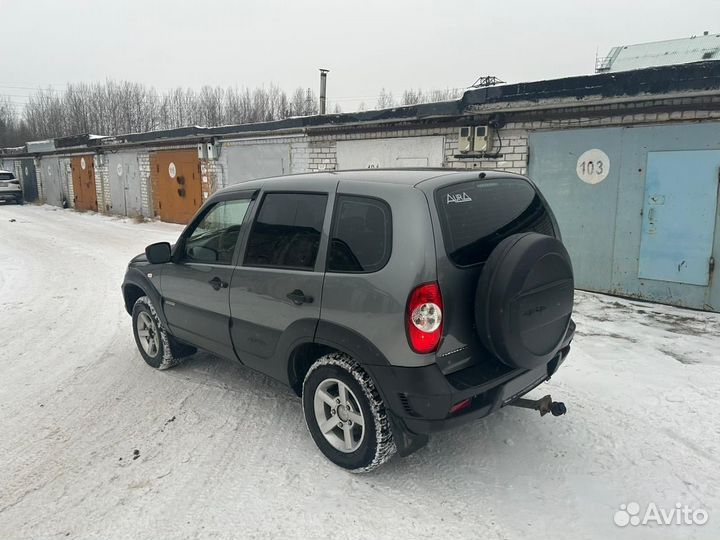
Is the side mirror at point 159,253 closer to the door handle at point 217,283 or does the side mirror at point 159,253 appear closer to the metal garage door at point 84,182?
the door handle at point 217,283

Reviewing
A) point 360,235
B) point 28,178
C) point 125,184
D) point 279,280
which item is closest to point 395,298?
point 360,235

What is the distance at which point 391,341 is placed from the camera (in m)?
2.52

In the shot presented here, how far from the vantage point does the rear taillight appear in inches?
96.6

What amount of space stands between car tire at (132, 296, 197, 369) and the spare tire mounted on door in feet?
10.1

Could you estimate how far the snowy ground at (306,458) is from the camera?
2533 millimetres

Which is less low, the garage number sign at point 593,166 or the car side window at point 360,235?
the garage number sign at point 593,166

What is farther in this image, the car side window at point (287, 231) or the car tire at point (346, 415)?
the car side window at point (287, 231)

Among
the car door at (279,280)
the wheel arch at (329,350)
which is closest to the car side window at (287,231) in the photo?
the car door at (279,280)

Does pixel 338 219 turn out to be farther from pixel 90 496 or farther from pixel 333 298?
pixel 90 496

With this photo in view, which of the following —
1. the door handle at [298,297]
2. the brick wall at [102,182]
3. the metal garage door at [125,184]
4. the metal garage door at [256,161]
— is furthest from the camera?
the brick wall at [102,182]

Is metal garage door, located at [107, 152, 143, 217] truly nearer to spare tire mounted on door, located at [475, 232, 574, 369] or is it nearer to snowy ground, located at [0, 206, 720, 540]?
snowy ground, located at [0, 206, 720, 540]

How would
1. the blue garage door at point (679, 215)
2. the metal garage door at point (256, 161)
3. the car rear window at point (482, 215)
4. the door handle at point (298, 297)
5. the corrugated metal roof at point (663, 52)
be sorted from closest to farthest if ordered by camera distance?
the car rear window at point (482, 215) < the door handle at point (298, 297) < the blue garage door at point (679, 215) < the metal garage door at point (256, 161) < the corrugated metal roof at point (663, 52)

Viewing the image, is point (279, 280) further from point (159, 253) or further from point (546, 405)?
point (546, 405)

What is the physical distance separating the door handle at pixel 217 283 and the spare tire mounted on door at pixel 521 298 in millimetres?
1929
